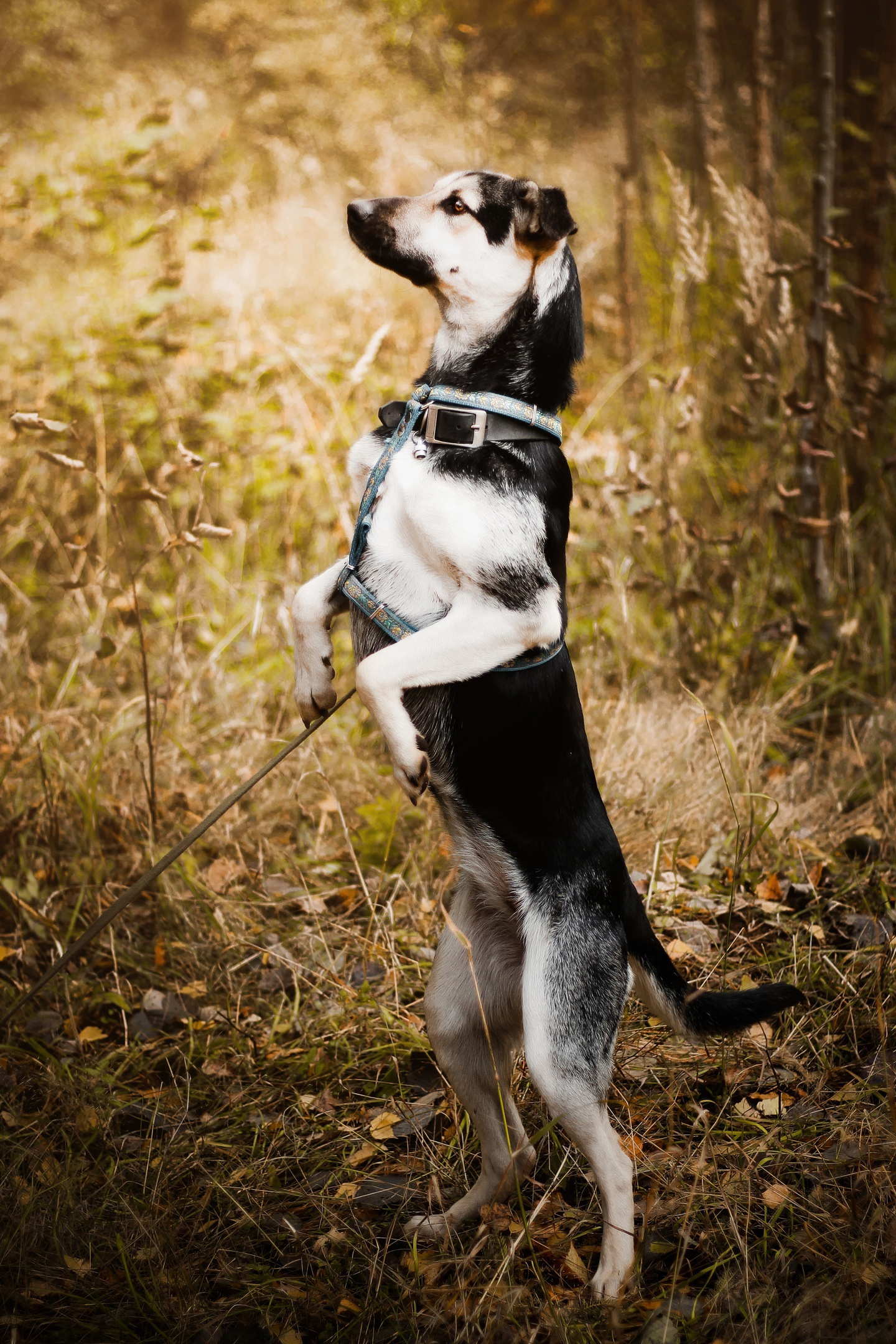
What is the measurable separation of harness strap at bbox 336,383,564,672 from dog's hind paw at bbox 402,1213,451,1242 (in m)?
1.12

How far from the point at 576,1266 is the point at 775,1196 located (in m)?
0.41

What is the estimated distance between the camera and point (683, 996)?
179cm

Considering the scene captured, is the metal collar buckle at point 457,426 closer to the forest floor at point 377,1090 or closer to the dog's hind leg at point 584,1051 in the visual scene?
the dog's hind leg at point 584,1051

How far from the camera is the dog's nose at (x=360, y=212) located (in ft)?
5.67

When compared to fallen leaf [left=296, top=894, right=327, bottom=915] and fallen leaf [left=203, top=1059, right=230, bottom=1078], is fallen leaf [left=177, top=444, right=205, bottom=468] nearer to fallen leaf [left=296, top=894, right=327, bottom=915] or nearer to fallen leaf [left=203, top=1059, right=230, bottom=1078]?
fallen leaf [left=296, top=894, right=327, bottom=915]

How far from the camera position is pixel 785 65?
522cm

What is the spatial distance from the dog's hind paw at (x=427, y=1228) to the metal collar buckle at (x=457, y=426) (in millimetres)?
1517

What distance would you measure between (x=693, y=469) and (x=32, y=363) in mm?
3261

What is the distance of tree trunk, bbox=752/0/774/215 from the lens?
13.5ft

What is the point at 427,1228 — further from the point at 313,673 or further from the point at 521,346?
the point at 521,346

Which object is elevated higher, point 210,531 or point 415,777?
point 210,531

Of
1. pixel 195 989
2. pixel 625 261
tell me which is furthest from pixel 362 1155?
pixel 625 261

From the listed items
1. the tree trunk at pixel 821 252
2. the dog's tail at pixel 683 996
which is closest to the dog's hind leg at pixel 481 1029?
the dog's tail at pixel 683 996

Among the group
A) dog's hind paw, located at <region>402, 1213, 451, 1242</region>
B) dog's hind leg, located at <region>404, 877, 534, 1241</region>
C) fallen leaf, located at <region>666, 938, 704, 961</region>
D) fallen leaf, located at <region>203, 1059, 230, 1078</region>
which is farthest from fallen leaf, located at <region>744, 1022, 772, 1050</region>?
fallen leaf, located at <region>203, 1059, 230, 1078</region>
